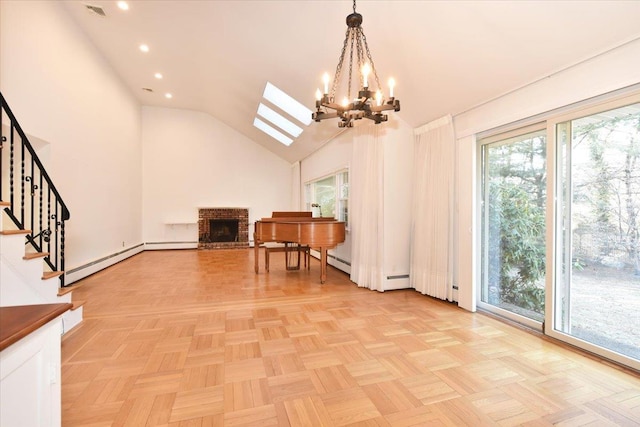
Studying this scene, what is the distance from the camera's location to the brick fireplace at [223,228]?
26.9ft

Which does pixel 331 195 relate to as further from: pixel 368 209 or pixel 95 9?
pixel 95 9

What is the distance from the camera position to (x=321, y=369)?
80.0 inches

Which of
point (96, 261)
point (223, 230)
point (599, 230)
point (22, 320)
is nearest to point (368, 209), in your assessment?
point (599, 230)

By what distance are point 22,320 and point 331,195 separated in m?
5.44

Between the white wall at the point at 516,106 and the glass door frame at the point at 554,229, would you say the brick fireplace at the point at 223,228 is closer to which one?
the white wall at the point at 516,106

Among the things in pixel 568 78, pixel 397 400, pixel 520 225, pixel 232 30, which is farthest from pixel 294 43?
pixel 397 400

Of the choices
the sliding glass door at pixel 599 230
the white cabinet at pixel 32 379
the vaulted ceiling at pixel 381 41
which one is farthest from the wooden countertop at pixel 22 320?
the sliding glass door at pixel 599 230

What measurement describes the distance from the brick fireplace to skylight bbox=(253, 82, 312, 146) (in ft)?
8.45

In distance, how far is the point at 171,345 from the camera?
A: 237 cm

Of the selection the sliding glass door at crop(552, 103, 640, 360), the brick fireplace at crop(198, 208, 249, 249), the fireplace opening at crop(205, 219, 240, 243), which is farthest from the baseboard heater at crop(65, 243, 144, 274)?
the sliding glass door at crop(552, 103, 640, 360)

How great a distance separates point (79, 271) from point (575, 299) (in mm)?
6135

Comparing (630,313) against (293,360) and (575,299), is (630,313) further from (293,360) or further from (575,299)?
(293,360)

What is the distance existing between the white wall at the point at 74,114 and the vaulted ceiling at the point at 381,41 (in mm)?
550

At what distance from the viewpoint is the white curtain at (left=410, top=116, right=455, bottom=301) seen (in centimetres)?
351
